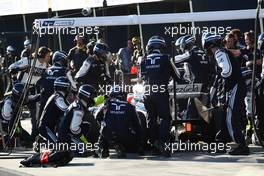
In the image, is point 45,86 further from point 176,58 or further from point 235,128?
point 235,128

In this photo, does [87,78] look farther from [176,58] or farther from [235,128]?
[235,128]

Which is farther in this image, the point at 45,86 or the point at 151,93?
the point at 45,86

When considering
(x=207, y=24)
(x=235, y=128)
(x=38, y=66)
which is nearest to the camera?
(x=235, y=128)

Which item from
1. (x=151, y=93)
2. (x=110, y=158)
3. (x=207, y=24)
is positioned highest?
(x=207, y=24)

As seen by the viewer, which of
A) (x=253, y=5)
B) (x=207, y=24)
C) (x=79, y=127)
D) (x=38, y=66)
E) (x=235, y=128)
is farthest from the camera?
(x=253, y=5)

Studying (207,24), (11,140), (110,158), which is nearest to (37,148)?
(11,140)

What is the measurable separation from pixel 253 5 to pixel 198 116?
793cm

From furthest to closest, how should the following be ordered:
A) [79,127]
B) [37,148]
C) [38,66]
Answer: [38,66]
[37,148]
[79,127]

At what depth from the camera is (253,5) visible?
2006 cm

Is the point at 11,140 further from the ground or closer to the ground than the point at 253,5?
closer to the ground

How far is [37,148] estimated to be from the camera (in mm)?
13734

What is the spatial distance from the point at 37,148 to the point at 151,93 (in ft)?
8.65

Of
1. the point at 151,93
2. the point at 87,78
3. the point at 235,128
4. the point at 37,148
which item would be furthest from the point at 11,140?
the point at 235,128

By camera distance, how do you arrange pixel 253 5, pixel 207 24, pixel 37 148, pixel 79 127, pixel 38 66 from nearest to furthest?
pixel 79 127 < pixel 37 148 < pixel 38 66 < pixel 207 24 < pixel 253 5
